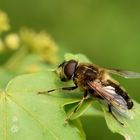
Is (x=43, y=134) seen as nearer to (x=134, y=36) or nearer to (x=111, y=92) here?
(x=111, y=92)

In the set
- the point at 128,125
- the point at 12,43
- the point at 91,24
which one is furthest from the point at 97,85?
the point at 91,24

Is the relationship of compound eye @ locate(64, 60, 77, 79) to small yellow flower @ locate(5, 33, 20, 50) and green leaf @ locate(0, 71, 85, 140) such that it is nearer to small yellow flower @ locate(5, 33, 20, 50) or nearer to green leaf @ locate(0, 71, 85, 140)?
green leaf @ locate(0, 71, 85, 140)

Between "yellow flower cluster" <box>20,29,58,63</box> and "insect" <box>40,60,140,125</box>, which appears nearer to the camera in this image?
"insect" <box>40,60,140,125</box>

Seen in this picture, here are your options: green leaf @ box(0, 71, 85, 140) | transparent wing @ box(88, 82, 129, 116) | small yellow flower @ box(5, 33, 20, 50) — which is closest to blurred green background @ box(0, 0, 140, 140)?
small yellow flower @ box(5, 33, 20, 50)

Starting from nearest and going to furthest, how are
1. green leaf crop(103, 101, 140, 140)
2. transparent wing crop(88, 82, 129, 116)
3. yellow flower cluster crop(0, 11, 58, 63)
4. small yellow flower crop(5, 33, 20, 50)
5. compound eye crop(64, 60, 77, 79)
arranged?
green leaf crop(103, 101, 140, 140) < transparent wing crop(88, 82, 129, 116) < compound eye crop(64, 60, 77, 79) < small yellow flower crop(5, 33, 20, 50) < yellow flower cluster crop(0, 11, 58, 63)

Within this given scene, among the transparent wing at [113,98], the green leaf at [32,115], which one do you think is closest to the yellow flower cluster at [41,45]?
the transparent wing at [113,98]

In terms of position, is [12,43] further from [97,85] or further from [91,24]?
[91,24]

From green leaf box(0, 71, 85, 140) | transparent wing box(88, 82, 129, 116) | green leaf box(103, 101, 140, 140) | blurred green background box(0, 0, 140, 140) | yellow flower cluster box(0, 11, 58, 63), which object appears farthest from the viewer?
blurred green background box(0, 0, 140, 140)
